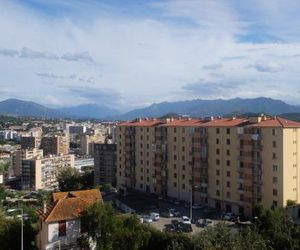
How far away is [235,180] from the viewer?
55.5 metres

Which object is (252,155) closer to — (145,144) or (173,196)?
(173,196)

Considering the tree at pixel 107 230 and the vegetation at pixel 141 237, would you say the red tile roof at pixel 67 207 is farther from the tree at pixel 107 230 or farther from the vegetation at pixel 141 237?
the vegetation at pixel 141 237

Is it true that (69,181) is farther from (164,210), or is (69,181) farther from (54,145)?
(54,145)

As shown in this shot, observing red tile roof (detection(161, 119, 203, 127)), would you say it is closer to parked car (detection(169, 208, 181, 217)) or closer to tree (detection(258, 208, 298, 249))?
A: parked car (detection(169, 208, 181, 217))

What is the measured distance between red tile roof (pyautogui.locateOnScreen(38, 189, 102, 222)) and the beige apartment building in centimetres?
2439

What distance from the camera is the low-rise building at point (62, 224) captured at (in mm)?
30453

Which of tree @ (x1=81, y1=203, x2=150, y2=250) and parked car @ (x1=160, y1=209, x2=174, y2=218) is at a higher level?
tree @ (x1=81, y1=203, x2=150, y2=250)

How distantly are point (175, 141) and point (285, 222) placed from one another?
29.6m

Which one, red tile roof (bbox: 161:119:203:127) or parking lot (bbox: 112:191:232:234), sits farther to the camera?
red tile roof (bbox: 161:119:203:127)

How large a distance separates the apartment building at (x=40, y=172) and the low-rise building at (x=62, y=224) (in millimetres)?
75018

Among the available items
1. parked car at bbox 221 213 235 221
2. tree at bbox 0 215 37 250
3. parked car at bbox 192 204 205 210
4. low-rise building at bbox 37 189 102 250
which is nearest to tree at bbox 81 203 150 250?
low-rise building at bbox 37 189 102 250

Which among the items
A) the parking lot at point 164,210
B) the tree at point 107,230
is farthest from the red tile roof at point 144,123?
the tree at point 107,230

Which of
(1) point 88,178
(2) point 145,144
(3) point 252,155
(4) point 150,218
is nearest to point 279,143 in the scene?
(3) point 252,155

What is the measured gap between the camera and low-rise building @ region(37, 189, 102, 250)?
99.9 ft
